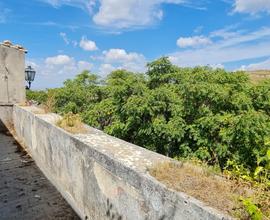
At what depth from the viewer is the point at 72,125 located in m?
4.42

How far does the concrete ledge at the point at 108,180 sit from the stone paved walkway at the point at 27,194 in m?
0.14

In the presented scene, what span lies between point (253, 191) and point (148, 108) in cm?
851

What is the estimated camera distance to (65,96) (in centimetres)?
1791

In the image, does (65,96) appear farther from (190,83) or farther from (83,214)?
(83,214)

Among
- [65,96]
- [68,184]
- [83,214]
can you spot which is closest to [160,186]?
[83,214]

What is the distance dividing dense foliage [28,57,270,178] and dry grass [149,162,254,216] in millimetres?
5984

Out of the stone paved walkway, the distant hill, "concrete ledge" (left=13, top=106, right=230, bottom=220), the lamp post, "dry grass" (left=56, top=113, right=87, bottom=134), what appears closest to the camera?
"concrete ledge" (left=13, top=106, right=230, bottom=220)

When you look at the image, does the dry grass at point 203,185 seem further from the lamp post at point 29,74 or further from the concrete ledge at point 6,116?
the lamp post at point 29,74

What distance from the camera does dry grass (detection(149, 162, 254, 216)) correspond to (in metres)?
1.85

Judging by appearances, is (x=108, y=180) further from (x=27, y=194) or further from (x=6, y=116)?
(x=6, y=116)

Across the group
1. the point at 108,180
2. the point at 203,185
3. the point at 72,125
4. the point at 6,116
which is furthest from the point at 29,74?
the point at 203,185

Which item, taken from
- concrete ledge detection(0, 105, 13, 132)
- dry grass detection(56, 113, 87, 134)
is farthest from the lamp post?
dry grass detection(56, 113, 87, 134)

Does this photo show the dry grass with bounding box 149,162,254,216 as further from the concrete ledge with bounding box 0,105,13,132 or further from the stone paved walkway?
the concrete ledge with bounding box 0,105,13,132

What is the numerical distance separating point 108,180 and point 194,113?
8105 mm
